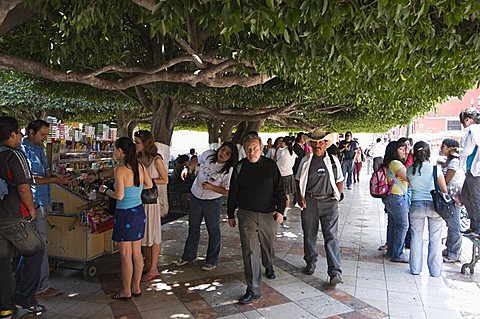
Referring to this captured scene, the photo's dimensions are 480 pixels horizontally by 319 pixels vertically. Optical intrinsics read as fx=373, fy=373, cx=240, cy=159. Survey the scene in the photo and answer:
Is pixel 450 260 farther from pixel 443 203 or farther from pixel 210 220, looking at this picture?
pixel 210 220

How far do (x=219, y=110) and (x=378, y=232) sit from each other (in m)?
5.76

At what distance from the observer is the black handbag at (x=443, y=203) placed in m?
4.86

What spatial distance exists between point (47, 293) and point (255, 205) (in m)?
2.61

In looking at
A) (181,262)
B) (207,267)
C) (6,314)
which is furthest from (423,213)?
(6,314)

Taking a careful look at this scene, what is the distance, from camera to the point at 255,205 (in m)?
4.27

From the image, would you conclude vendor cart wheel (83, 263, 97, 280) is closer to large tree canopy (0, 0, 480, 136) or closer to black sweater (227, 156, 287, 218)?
black sweater (227, 156, 287, 218)

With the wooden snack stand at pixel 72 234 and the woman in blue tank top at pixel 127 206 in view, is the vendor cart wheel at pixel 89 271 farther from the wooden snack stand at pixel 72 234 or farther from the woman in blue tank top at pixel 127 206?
the woman in blue tank top at pixel 127 206

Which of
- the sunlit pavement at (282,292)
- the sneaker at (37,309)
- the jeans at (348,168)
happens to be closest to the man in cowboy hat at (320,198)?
the sunlit pavement at (282,292)

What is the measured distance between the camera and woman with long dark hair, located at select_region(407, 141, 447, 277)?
511cm

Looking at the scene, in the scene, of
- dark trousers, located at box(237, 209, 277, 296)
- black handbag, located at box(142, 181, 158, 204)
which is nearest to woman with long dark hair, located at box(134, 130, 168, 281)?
black handbag, located at box(142, 181, 158, 204)

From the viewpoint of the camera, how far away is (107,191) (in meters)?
4.15

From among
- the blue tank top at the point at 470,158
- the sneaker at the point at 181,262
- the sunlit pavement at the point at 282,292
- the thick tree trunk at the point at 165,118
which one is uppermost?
the thick tree trunk at the point at 165,118

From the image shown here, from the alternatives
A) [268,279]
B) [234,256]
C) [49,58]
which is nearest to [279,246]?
[234,256]

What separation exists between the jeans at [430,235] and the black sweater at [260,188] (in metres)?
2.10
